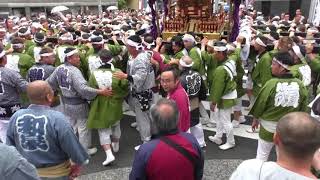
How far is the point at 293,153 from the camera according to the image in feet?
5.76

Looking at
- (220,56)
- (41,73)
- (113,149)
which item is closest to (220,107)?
(220,56)

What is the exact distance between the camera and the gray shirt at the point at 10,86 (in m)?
4.57

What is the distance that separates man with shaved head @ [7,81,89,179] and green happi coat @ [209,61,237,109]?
2.74 meters

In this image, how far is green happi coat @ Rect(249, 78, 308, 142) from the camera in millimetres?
3979

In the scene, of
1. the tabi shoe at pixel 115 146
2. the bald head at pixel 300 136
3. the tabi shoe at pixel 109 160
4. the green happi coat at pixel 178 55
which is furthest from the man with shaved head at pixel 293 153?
the green happi coat at pixel 178 55

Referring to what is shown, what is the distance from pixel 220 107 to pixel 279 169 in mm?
3827

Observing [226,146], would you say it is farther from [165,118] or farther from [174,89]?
[165,118]

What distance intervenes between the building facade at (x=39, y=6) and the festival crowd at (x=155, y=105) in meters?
26.4

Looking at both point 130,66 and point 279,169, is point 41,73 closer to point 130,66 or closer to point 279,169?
point 130,66

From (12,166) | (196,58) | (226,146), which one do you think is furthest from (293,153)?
(196,58)

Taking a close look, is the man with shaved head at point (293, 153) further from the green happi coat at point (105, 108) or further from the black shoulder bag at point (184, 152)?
the green happi coat at point (105, 108)

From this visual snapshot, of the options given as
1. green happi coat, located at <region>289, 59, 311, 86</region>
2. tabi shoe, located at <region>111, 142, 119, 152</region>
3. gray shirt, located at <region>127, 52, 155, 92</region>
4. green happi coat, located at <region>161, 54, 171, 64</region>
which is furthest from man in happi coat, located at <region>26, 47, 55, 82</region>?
green happi coat, located at <region>289, 59, 311, 86</region>

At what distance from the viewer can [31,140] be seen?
3.03 metres

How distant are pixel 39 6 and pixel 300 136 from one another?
36.4m
